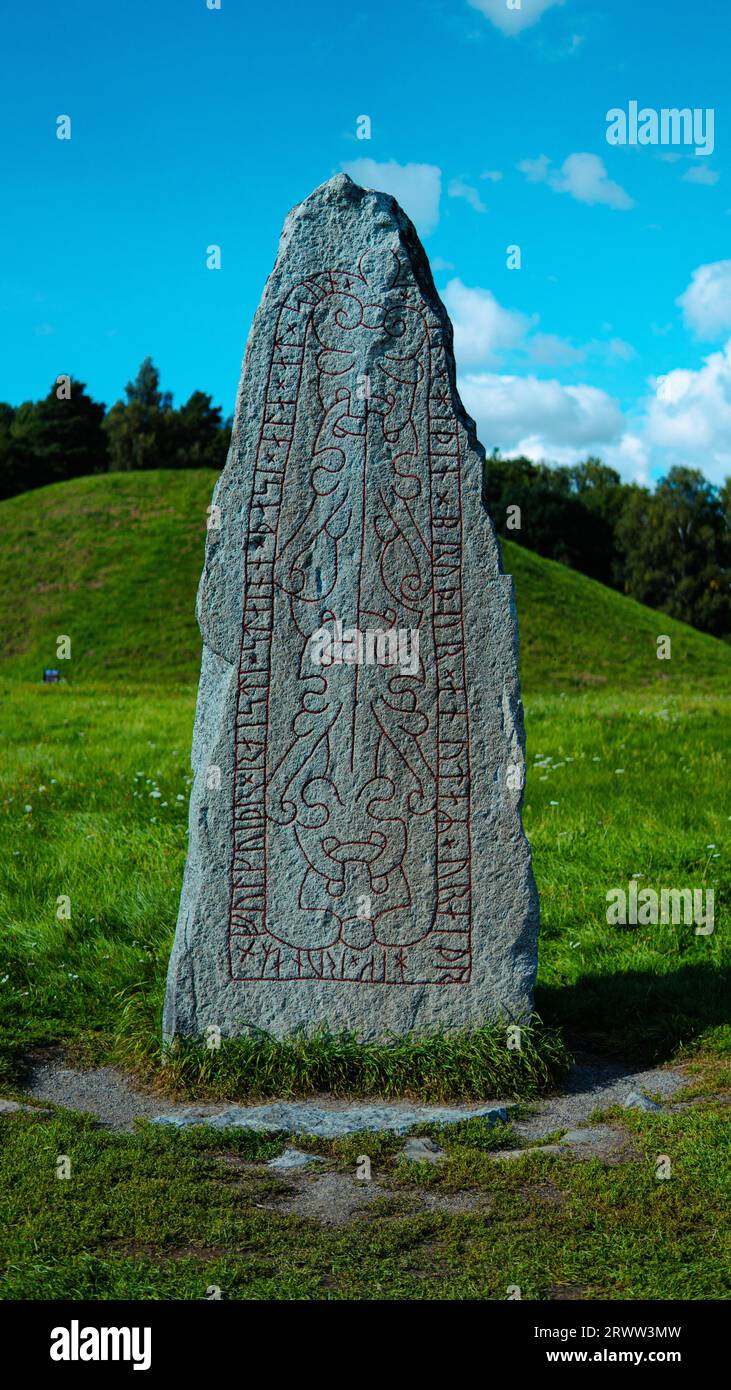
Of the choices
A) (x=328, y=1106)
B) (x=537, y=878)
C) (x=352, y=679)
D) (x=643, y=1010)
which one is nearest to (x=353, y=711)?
(x=352, y=679)

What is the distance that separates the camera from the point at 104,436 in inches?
2552

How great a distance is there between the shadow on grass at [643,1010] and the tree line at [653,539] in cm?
5563

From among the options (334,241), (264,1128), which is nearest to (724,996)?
(264,1128)

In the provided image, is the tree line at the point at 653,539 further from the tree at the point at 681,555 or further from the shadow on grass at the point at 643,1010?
the shadow on grass at the point at 643,1010

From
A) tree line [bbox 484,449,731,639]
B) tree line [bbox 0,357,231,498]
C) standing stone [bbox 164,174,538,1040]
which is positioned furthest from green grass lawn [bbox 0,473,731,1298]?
tree line [bbox 484,449,731,639]

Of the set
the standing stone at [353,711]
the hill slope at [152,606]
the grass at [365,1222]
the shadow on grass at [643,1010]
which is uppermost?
the hill slope at [152,606]

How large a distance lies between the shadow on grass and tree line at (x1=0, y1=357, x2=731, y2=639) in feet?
178

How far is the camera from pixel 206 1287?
3.78 meters

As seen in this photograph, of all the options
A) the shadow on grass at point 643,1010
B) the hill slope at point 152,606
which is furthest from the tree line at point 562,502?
the shadow on grass at point 643,1010

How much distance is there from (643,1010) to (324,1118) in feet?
7.23

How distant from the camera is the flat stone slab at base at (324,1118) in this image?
16.9 ft

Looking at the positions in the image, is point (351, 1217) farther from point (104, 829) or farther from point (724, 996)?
point (104, 829)

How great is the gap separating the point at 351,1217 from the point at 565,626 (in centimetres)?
3035

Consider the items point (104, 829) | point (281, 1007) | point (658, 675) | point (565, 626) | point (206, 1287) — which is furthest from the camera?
point (565, 626)
